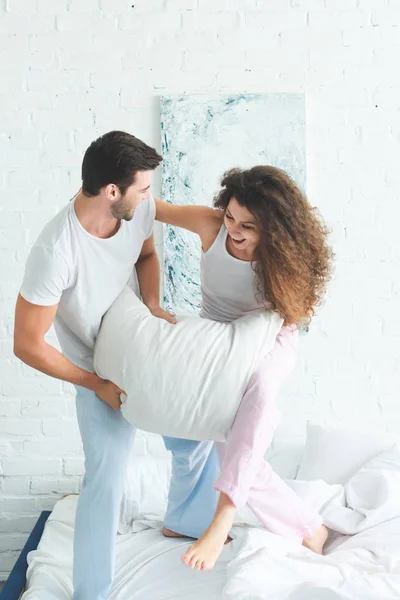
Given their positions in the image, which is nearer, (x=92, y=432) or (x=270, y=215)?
(x=270, y=215)

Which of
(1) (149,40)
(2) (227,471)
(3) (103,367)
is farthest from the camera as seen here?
(1) (149,40)

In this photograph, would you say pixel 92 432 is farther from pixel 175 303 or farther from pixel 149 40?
pixel 149 40

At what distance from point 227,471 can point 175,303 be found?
117 centimetres

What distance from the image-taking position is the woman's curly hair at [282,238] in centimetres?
177

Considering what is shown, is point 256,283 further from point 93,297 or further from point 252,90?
point 252,90

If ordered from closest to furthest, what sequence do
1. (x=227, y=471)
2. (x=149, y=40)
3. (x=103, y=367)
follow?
(x=227, y=471) → (x=103, y=367) → (x=149, y=40)

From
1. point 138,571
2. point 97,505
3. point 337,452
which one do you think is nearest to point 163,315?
point 97,505

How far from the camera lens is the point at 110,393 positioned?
1.89 meters

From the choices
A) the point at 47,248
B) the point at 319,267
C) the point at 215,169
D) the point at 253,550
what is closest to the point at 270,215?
the point at 319,267

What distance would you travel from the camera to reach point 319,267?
188cm

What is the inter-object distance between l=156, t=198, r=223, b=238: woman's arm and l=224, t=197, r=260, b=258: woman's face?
12 cm

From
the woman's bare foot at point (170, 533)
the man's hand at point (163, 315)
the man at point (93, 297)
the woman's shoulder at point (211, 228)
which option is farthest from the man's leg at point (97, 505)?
the woman's shoulder at point (211, 228)

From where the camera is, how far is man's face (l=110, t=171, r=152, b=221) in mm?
1756

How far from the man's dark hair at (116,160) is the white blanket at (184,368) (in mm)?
360
